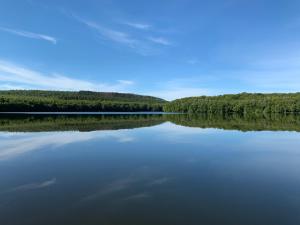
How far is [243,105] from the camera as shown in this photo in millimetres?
108500

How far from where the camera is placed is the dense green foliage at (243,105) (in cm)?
9771

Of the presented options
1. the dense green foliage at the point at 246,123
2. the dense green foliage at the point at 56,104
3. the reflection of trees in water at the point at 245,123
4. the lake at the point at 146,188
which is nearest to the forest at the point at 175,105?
the dense green foliage at the point at 56,104

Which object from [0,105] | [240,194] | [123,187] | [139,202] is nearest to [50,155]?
[123,187]

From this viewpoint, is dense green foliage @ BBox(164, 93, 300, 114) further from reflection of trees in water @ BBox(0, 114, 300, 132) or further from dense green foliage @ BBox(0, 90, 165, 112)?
reflection of trees in water @ BBox(0, 114, 300, 132)

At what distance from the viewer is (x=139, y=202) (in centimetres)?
757

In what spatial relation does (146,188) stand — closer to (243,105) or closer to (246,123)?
(246,123)

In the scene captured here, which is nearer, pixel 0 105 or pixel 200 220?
pixel 200 220

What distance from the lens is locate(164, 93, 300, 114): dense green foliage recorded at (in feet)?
321

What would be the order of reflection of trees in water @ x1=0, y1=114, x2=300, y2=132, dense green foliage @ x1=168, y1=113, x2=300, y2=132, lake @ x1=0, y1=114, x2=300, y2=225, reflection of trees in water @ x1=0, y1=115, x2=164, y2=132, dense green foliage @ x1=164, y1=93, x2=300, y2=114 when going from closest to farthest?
lake @ x1=0, y1=114, x2=300, y2=225 → reflection of trees in water @ x1=0, y1=115, x2=164, y2=132 → reflection of trees in water @ x1=0, y1=114, x2=300, y2=132 → dense green foliage @ x1=168, y1=113, x2=300, y2=132 → dense green foliage @ x1=164, y1=93, x2=300, y2=114

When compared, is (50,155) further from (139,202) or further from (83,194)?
(139,202)

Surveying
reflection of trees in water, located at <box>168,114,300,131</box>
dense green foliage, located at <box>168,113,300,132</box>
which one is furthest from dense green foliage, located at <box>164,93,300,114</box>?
reflection of trees in water, located at <box>168,114,300,131</box>

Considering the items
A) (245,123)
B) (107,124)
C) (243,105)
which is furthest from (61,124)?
(243,105)

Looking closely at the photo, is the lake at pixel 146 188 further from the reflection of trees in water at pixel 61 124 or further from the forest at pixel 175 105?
the forest at pixel 175 105

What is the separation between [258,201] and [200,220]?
7.40 feet
